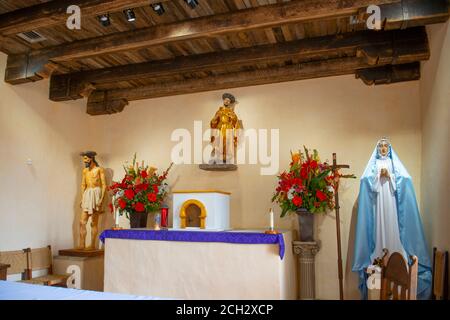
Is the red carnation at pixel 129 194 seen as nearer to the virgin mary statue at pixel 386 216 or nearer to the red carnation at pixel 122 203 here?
the red carnation at pixel 122 203

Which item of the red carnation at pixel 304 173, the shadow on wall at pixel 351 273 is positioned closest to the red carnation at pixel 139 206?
the red carnation at pixel 304 173

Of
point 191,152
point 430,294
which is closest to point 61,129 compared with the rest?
point 191,152

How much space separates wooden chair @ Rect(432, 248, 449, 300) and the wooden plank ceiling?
2199 millimetres

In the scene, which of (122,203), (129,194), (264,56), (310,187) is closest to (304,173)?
(310,187)

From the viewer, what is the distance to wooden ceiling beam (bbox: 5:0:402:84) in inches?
146

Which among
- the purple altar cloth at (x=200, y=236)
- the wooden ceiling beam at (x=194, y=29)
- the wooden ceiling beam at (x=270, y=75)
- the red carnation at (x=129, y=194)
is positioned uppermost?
the wooden ceiling beam at (x=194, y=29)

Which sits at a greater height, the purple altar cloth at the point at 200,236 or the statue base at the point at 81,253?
the purple altar cloth at the point at 200,236

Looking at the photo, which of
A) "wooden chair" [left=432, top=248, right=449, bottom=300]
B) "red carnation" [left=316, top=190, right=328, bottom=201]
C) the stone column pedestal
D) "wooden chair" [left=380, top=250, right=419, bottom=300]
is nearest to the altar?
the stone column pedestal

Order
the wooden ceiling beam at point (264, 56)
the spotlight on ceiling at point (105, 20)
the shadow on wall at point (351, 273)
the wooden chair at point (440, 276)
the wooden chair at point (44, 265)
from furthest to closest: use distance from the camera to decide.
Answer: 1. the wooden chair at point (44, 265)
2. the shadow on wall at point (351, 273)
3. the wooden ceiling beam at point (264, 56)
4. the spotlight on ceiling at point (105, 20)
5. the wooden chair at point (440, 276)

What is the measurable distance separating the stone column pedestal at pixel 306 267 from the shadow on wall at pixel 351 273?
48 centimetres

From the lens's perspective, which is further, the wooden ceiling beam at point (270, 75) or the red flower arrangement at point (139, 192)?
the red flower arrangement at point (139, 192)

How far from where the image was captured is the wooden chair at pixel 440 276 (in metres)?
3.50

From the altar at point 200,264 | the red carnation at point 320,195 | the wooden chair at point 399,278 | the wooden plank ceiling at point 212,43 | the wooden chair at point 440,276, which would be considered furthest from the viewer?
the red carnation at point 320,195

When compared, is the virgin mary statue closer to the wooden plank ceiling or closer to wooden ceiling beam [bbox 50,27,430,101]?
wooden ceiling beam [bbox 50,27,430,101]
